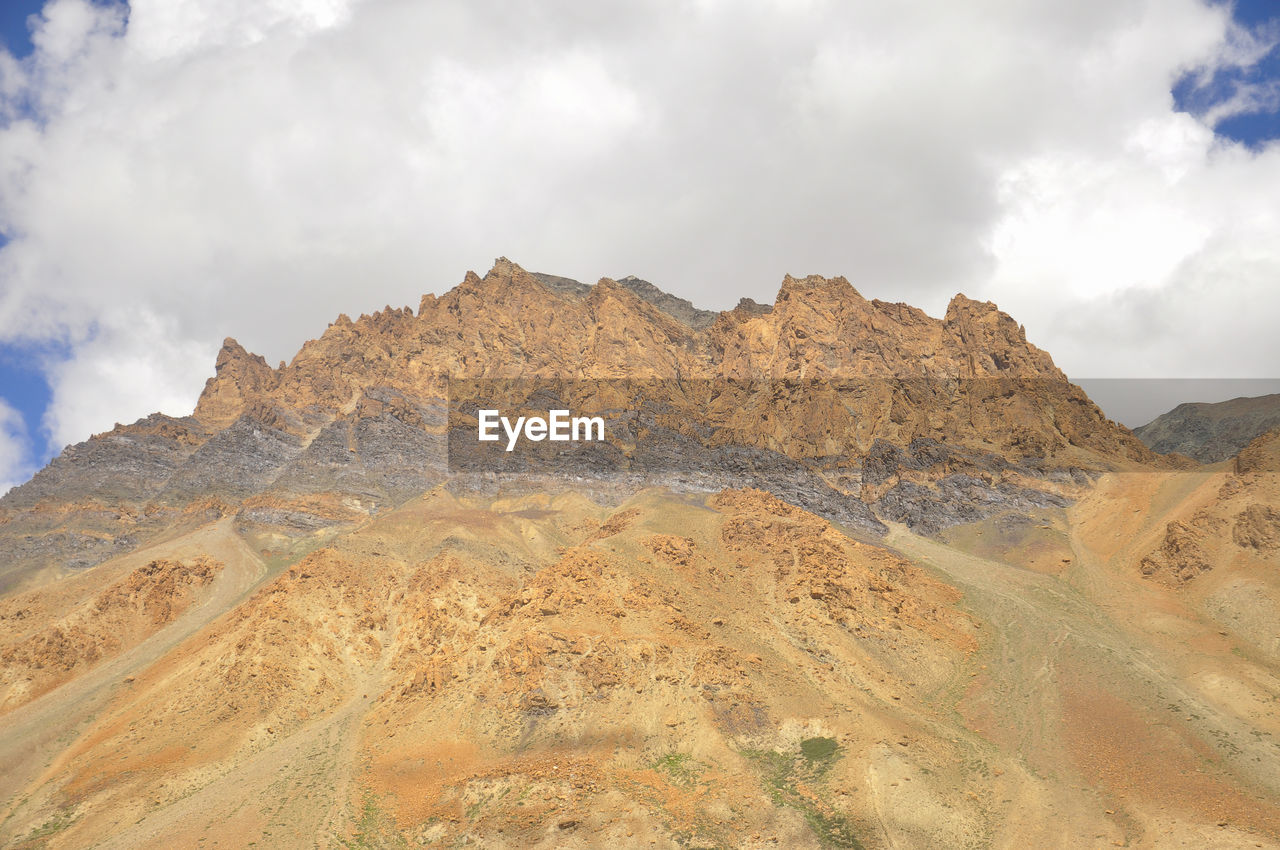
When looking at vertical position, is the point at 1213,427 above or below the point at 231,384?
below

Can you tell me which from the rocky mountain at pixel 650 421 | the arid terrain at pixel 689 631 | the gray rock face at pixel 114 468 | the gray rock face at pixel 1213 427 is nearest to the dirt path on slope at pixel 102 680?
the arid terrain at pixel 689 631

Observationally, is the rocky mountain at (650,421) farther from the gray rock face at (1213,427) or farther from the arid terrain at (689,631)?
the gray rock face at (1213,427)

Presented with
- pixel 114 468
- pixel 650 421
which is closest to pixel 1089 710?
pixel 650 421

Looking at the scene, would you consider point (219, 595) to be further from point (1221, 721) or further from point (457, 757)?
point (1221, 721)

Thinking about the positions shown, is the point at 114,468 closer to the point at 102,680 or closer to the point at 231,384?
the point at 231,384

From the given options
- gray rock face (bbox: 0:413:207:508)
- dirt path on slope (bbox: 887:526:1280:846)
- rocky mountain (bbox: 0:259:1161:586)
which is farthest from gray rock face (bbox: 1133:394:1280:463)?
gray rock face (bbox: 0:413:207:508)

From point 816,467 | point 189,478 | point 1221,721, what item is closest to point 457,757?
point 1221,721
